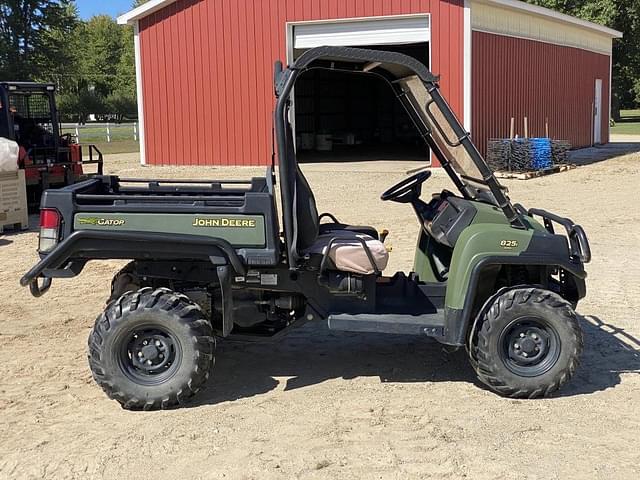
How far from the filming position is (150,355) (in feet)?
16.0

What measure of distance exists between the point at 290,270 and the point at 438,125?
129cm

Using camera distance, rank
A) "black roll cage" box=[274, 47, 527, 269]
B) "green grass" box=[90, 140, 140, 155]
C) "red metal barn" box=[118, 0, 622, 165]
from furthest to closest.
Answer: "green grass" box=[90, 140, 140, 155], "red metal barn" box=[118, 0, 622, 165], "black roll cage" box=[274, 47, 527, 269]

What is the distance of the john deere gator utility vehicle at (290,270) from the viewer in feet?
15.9

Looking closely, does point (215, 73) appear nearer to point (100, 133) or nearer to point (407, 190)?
point (407, 190)

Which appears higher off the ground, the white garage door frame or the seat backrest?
the white garage door frame

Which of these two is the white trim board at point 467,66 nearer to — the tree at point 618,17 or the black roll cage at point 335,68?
the black roll cage at point 335,68

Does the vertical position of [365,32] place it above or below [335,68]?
above

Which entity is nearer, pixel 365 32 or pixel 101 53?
pixel 365 32

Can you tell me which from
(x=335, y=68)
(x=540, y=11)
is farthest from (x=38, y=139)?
(x=540, y=11)

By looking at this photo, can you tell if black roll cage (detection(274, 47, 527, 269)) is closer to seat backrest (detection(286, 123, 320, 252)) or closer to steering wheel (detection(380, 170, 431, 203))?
seat backrest (detection(286, 123, 320, 252))

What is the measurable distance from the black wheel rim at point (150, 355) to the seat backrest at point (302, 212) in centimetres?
96

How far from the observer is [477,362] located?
16.3ft

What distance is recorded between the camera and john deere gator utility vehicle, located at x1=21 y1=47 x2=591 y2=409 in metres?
4.83

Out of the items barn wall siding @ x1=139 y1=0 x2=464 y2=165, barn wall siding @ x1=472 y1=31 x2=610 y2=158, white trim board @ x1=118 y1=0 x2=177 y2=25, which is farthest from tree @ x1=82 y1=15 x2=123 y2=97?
barn wall siding @ x1=472 y1=31 x2=610 y2=158
